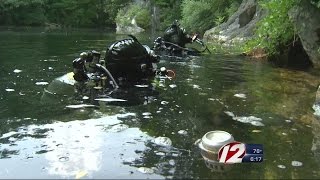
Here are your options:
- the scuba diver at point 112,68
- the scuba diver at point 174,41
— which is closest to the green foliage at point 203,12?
the scuba diver at point 174,41

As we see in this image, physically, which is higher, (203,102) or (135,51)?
(135,51)

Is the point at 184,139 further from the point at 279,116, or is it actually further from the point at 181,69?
the point at 181,69

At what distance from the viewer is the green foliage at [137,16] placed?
45.4 m

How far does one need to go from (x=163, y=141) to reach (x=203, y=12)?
26.5 metres

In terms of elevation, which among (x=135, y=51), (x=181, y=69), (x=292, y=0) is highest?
(x=292, y=0)

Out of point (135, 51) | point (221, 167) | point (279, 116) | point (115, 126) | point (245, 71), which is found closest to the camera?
point (221, 167)

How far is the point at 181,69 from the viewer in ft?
36.9

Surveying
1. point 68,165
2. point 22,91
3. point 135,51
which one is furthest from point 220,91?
point 68,165

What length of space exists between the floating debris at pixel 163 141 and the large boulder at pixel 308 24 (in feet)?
23.4

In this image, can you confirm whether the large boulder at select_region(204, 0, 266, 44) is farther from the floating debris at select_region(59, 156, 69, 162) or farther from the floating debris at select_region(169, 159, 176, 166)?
the floating debris at select_region(59, 156, 69, 162)

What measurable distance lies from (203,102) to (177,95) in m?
0.72

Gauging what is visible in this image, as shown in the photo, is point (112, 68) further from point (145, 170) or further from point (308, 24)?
point (308, 24)

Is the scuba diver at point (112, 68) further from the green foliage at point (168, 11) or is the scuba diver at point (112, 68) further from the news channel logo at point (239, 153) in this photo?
the green foliage at point (168, 11)

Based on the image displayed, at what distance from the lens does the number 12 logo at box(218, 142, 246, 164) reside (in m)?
4.12
